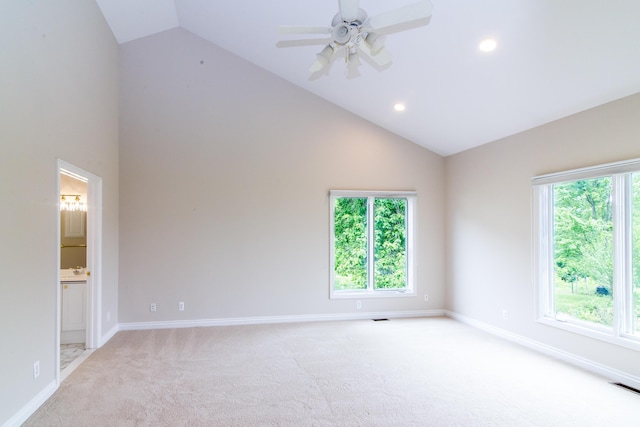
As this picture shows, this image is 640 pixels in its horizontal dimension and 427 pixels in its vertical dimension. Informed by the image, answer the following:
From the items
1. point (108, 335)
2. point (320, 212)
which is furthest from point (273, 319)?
point (108, 335)

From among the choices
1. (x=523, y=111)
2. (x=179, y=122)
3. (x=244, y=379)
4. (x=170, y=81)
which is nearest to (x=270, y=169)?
(x=179, y=122)

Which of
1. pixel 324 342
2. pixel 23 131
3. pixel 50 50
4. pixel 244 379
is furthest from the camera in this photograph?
pixel 324 342

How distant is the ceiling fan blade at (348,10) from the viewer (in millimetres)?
2338

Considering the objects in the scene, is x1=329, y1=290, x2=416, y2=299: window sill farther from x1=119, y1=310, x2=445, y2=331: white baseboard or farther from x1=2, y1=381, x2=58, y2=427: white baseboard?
x1=2, y1=381, x2=58, y2=427: white baseboard

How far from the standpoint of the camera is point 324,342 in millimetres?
4586

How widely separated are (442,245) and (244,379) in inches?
155

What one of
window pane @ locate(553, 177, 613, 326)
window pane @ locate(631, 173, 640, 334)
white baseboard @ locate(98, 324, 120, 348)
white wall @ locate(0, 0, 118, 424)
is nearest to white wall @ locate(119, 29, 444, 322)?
white baseboard @ locate(98, 324, 120, 348)

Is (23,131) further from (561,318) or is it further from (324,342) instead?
(561,318)

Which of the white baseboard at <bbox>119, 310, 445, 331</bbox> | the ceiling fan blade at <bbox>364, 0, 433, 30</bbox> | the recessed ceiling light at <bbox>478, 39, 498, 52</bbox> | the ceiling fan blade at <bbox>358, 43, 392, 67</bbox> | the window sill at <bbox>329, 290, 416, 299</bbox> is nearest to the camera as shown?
the ceiling fan blade at <bbox>364, 0, 433, 30</bbox>

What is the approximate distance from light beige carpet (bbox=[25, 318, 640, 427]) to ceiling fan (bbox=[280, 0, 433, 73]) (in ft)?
9.28

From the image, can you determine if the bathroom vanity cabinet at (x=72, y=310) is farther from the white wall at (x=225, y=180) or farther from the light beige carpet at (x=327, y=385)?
the white wall at (x=225, y=180)

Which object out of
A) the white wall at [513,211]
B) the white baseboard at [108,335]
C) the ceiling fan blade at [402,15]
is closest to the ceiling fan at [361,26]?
the ceiling fan blade at [402,15]

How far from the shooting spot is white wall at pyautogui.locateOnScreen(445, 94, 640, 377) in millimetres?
3471

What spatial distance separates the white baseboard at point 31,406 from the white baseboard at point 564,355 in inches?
198
